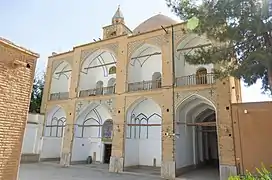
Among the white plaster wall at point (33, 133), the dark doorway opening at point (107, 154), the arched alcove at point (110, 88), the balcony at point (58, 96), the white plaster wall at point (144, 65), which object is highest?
the white plaster wall at point (144, 65)

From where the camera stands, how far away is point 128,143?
16484 mm

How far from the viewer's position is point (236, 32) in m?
8.20

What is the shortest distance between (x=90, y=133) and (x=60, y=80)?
21.3 ft

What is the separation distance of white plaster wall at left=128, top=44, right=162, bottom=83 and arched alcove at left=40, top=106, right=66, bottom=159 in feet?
25.2

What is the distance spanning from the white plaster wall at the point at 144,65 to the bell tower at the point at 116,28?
195 inches

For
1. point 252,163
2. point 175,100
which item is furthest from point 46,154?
point 252,163

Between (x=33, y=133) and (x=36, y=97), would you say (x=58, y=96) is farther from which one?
(x=36, y=97)

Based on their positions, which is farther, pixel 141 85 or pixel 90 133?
pixel 90 133

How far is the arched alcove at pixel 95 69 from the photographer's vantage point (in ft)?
65.1

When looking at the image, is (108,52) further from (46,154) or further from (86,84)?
(46,154)

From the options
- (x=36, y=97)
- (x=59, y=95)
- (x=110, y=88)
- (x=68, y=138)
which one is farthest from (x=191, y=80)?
(x=36, y=97)

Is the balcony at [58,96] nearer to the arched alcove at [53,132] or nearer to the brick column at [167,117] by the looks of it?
the arched alcove at [53,132]

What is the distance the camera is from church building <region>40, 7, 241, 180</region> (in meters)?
13.9

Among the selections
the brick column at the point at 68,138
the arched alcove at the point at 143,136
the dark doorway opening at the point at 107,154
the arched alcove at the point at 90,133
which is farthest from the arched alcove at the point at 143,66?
the dark doorway opening at the point at 107,154
